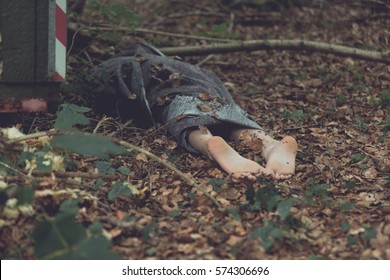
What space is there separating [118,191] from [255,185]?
619mm

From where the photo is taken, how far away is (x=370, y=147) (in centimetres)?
349

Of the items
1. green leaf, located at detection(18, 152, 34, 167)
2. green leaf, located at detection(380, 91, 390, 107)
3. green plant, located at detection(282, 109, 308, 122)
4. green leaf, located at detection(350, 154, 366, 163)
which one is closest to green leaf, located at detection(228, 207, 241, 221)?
green leaf, located at detection(18, 152, 34, 167)

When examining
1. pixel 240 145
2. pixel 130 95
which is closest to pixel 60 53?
pixel 130 95

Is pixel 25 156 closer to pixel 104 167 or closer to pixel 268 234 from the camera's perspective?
pixel 104 167

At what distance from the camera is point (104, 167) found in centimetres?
297

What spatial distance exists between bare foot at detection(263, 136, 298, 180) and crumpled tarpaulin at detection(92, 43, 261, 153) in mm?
302

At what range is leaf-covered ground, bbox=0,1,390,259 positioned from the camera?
7.71 feet

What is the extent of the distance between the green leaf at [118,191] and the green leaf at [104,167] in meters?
0.25

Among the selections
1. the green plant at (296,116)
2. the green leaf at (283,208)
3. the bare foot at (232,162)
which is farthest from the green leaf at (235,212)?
the green plant at (296,116)

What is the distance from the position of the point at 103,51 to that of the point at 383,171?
7.65 feet

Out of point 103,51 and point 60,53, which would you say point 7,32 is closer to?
point 60,53

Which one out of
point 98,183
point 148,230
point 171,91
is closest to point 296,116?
point 171,91

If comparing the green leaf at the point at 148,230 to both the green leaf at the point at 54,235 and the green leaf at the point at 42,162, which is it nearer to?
the green leaf at the point at 54,235

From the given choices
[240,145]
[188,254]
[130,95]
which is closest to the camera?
[188,254]
